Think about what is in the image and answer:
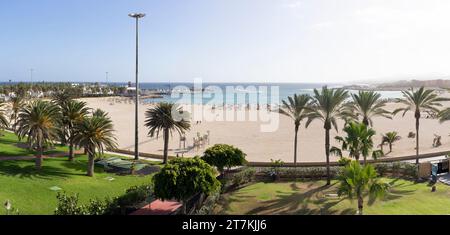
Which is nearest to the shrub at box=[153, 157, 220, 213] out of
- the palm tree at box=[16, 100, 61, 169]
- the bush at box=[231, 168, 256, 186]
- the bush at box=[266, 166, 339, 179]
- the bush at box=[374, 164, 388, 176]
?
the bush at box=[231, 168, 256, 186]

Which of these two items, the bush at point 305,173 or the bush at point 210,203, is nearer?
the bush at point 210,203

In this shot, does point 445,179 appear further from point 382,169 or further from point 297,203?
point 297,203

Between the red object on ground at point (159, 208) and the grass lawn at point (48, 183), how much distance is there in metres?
3.94

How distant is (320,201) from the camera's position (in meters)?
21.6

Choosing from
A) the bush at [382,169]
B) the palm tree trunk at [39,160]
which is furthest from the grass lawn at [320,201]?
the palm tree trunk at [39,160]

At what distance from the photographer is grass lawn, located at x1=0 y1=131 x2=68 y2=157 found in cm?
2977

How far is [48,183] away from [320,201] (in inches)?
665

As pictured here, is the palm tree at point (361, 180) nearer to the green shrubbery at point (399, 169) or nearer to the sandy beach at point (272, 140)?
the green shrubbery at point (399, 169)

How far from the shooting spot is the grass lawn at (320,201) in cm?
1975

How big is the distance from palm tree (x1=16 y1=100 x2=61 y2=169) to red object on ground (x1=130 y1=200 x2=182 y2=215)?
1066 centimetres

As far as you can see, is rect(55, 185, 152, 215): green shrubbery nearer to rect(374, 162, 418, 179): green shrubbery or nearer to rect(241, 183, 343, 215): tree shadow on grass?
rect(241, 183, 343, 215): tree shadow on grass
